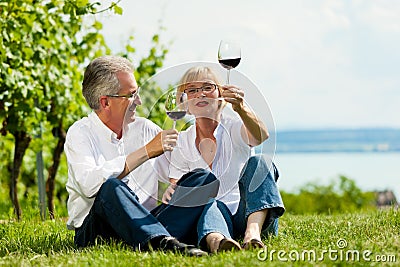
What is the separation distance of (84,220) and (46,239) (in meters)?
0.49

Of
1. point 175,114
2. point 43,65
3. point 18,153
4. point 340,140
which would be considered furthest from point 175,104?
point 340,140

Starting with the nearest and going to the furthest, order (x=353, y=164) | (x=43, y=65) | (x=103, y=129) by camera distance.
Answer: (x=103, y=129)
(x=43, y=65)
(x=353, y=164)

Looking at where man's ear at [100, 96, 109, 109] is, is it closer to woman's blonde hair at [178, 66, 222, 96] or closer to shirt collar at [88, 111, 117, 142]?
shirt collar at [88, 111, 117, 142]

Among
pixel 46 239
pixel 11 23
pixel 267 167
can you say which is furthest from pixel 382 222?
pixel 11 23

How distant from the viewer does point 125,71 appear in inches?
126

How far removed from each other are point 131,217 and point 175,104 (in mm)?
535

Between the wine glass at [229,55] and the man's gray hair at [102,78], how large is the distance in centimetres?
51

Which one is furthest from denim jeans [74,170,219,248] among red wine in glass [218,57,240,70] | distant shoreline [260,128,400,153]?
distant shoreline [260,128,400,153]

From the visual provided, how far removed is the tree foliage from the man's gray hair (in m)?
1.01

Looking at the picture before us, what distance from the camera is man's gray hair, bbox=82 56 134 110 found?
3186mm

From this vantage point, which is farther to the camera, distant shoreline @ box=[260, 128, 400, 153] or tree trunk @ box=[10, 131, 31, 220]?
distant shoreline @ box=[260, 128, 400, 153]

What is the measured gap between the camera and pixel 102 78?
320 centimetres

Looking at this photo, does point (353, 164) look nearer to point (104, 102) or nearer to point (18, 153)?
point (18, 153)

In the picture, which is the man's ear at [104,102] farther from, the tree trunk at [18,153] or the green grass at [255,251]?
the tree trunk at [18,153]
